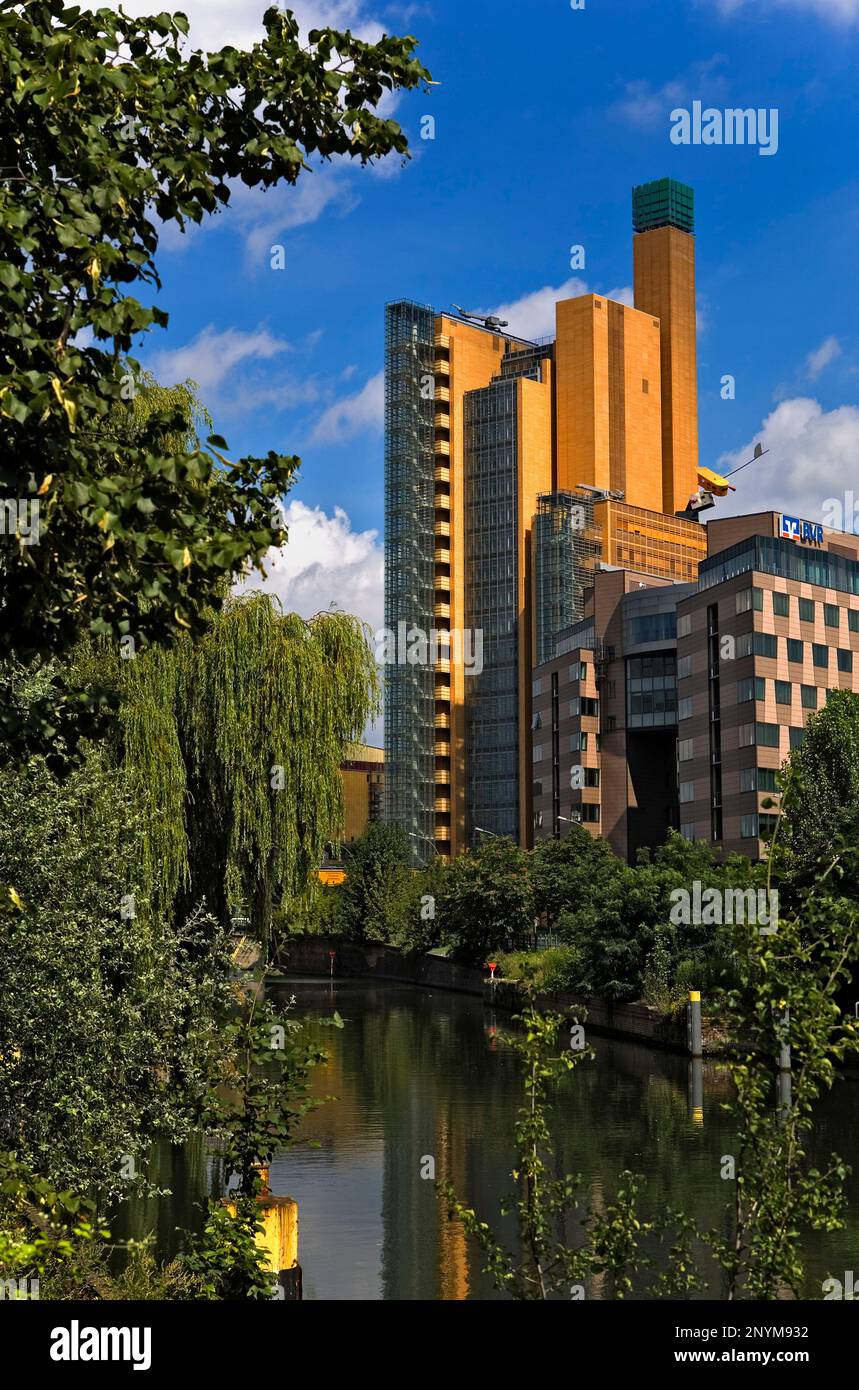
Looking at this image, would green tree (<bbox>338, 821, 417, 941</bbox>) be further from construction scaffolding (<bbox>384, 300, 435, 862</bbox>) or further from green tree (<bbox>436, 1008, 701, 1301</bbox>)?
green tree (<bbox>436, 1008, 701, 1301</bbox>)

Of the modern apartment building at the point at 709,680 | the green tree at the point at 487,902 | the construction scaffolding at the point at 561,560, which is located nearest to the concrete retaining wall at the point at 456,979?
the green tree at the point at 487,902

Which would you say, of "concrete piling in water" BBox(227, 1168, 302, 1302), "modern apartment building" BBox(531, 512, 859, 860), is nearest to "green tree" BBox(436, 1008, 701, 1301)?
"concrete piling in water" BBox(227, 1168, 302, 1302)

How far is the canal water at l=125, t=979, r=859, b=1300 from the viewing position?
76.3ft

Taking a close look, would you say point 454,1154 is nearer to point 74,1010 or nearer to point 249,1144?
point 74,1010

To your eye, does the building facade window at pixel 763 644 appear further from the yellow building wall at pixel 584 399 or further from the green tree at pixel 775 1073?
the green tree at pixel 775 1073

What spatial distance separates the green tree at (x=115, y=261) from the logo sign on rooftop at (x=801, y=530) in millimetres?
85425

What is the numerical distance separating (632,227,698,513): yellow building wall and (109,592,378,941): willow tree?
124 metres

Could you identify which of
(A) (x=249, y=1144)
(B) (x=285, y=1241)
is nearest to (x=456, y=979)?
(B) (x=285, y=1241)

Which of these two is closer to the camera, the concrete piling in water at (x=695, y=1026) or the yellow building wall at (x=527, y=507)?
the concrete piling in water at (x=695, y=1026)

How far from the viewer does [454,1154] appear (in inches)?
1307

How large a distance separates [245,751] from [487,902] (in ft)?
183

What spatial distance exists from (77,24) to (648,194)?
162 metres

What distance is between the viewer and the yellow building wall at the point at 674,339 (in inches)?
5955

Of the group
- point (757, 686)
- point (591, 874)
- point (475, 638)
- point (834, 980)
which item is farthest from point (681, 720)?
point (834, 980)
